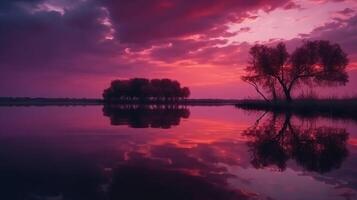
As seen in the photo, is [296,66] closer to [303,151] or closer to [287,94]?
[287,94]

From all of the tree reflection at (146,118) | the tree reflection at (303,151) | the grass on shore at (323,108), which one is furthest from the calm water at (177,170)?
the grass on shore at (323,108)

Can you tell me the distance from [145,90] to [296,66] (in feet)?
301

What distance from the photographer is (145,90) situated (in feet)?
488

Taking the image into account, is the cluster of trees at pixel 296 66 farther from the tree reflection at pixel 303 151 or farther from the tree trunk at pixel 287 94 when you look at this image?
the tree reflection at pixel 303 151

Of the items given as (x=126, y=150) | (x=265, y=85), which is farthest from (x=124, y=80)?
(x=126, y=150)

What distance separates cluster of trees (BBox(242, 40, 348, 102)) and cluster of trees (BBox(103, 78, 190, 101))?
8258cm

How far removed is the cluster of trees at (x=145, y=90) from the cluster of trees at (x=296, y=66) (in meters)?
82.6

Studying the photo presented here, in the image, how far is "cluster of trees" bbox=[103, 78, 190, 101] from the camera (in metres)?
152

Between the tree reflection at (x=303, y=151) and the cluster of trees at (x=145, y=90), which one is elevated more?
the cluster of trees at (x=145, y=90)

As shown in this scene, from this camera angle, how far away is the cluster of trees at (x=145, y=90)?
15205cm

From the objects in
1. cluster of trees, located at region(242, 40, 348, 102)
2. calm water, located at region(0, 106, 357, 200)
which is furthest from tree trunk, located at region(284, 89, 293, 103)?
calm water, located at region(0, 106, 357, 200)

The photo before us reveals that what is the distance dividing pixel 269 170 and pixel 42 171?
7407 millimetres

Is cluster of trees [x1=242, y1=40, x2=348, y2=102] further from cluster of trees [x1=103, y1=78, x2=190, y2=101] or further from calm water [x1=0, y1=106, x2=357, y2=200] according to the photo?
cluster of trees [x1=103, y1=78, x2=190, y2=101]

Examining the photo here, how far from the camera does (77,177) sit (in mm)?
10836
